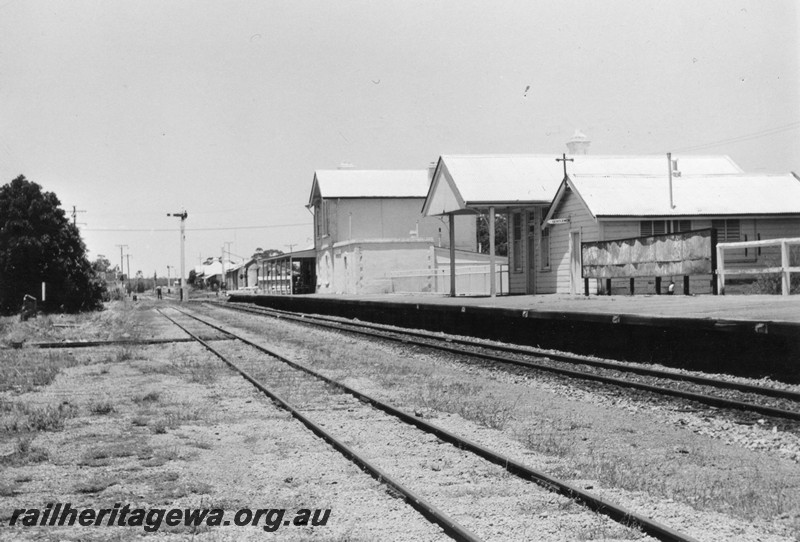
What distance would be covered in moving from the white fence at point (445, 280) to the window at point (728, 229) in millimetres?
9948

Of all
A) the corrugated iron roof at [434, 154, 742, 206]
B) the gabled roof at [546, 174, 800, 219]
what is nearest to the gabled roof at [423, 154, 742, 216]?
the corrugated iron roof at [434, 154, 742, 206]

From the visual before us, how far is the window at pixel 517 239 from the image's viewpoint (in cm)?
3122

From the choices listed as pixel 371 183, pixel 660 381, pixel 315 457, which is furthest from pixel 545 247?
pixel 371 183

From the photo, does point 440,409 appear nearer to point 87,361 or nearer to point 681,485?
point 681,485

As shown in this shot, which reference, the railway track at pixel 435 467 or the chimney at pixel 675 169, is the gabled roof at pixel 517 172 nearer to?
the chimney at pixel 675 169

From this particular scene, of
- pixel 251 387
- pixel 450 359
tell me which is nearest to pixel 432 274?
pixel 450 359

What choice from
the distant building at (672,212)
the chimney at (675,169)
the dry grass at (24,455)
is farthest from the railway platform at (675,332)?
the chimney at (675,169)

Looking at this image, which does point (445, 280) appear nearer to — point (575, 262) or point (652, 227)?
point (575, 262)

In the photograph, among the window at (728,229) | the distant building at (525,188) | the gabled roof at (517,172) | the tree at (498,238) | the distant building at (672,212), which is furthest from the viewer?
the tree at (498,238)

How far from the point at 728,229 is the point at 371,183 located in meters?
28.7

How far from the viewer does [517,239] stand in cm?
3155

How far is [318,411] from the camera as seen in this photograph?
9.17m

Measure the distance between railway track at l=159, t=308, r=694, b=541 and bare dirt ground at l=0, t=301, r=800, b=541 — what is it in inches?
5.3

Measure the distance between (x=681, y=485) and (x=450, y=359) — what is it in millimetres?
9237
